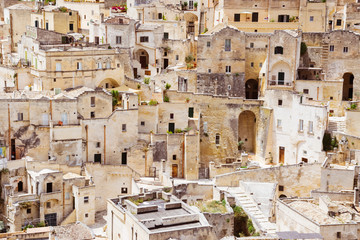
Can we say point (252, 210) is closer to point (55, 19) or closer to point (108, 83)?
point (108, 83)

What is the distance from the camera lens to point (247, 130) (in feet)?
203

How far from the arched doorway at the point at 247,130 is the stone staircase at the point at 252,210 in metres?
10.0

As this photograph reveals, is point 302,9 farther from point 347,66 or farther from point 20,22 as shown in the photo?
point 20,22

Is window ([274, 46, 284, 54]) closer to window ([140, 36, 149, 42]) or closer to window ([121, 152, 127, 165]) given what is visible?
window ([140, 36, 149, 42])

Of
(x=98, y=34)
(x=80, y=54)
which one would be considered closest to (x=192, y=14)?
(x=98, y=34)

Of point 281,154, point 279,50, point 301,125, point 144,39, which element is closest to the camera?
point 301,125

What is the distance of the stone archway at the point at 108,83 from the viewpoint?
6122cm

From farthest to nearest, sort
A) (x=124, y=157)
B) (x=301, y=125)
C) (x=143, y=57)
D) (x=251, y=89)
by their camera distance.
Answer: (x=143, y=57)
(x=251, y=89)
(x=124, y=157)
(x=301, y=125)

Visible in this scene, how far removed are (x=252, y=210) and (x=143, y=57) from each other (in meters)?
23.4

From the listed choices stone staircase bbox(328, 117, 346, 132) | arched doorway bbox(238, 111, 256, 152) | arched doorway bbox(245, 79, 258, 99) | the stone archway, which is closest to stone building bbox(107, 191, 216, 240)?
stone staircase bbox(328, 117, 346, 132)

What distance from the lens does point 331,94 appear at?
60250 mm

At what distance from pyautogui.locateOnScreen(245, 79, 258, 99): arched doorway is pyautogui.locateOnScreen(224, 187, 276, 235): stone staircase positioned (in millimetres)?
14393

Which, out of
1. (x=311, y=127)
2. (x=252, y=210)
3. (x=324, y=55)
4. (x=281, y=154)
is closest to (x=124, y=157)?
(x=281, y=154)

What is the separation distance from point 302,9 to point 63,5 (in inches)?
1016
